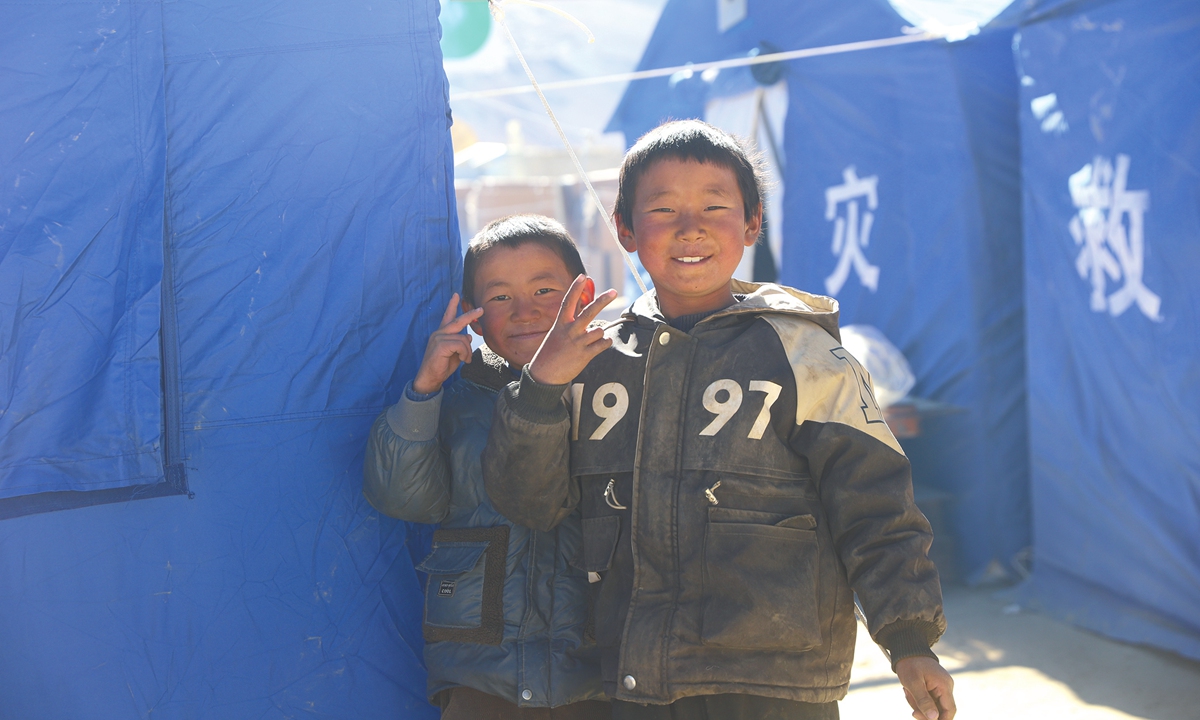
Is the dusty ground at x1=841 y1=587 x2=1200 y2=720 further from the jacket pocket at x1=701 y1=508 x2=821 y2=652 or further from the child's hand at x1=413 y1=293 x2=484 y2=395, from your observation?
the child's hand at x1=413 y1=293 x2=484 y2=395

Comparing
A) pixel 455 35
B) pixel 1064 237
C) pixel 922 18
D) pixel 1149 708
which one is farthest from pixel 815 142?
pixel 455 35

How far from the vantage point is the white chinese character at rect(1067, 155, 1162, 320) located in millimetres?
3543

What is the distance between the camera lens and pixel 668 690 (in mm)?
1448

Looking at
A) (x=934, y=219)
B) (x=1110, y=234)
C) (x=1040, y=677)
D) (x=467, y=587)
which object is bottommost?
(x=1040, y=677)

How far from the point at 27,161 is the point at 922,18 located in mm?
4477

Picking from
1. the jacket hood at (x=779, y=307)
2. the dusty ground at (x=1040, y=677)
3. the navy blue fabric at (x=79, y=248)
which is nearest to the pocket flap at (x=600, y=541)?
the jacket hood at (x=779, y=307)

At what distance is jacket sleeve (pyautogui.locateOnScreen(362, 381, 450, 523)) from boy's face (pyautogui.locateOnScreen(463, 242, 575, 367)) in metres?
0.22

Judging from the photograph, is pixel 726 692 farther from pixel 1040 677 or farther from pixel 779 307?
pixel 1040 677

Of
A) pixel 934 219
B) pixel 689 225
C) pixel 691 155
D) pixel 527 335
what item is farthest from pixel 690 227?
pixel 934 219

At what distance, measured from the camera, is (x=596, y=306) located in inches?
56.7

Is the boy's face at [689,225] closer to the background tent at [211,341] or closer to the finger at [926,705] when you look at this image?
the background tent at [211,341]

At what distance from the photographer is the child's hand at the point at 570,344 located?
1.47 metres

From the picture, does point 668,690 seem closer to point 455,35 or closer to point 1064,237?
point 1064,237

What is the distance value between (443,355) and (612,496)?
406mm
